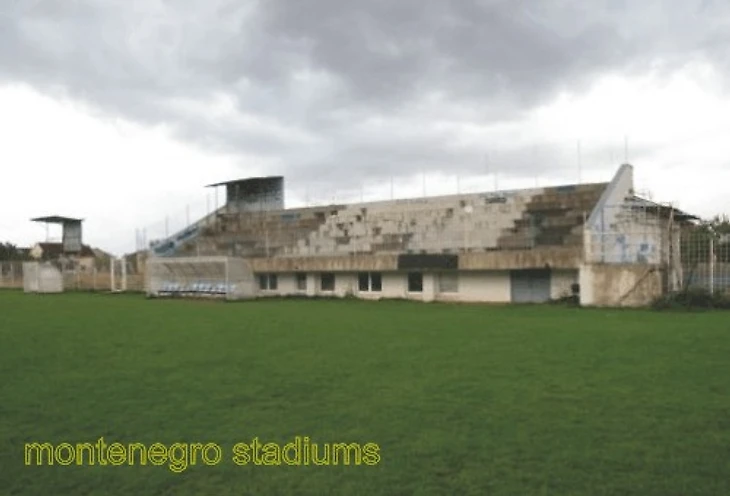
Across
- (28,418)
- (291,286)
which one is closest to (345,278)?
(291,286)

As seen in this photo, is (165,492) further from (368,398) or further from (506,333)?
(506,333)

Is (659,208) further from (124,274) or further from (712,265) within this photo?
(124,274)

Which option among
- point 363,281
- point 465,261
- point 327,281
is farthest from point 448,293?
point 327,281

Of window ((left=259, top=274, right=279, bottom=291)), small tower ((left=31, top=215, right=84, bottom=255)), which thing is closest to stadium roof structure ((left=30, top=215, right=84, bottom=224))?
small tower ((left=31, top=215, right=84, bottom=255))

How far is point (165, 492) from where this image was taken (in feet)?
16.4

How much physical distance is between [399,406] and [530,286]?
68.7ft

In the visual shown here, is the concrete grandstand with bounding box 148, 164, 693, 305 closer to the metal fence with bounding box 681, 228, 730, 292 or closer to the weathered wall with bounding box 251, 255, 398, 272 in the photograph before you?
the weathered wall with bounding box 251, 255, 398, 272

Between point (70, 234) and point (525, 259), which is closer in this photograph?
point (525, 259)

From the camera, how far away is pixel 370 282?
32.0 meters

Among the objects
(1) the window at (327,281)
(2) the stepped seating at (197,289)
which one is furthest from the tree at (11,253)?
(1) the window at (327,281)

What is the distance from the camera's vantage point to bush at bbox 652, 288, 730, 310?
859 inches

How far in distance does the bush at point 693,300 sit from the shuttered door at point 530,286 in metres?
5.41

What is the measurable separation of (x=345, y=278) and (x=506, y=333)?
18.1 metres

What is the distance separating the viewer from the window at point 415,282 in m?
30.3
